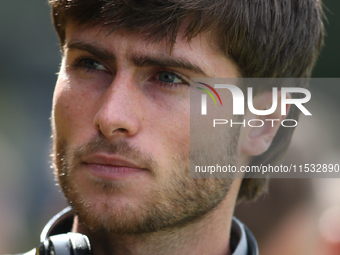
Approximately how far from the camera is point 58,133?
2885 mm

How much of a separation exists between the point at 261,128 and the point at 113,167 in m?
1.24

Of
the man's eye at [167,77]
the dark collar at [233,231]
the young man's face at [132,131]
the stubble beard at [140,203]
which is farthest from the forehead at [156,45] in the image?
the dark collar at [233,231]

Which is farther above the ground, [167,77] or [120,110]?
[167,77]

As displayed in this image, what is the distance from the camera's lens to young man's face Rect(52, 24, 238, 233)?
2.51 m

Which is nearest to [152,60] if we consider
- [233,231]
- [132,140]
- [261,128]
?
[132,140]

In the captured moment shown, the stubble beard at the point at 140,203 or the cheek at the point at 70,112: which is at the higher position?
the cheek at the point at 70,112

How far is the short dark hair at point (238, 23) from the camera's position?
2.52 m

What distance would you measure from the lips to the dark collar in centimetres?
58

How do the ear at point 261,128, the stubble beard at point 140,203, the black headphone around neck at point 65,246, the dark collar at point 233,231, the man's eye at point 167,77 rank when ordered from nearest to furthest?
the black headphone around neck at point 65,246, the stubble beard at point 140,203, the man's eye at point 167,77, the dark collar at point 233,231, the ear at point 261,128

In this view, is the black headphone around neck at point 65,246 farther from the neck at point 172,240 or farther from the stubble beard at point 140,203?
the neck at point 172,240

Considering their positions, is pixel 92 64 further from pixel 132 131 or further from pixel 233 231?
pixel 233 231

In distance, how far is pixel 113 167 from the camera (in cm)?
253

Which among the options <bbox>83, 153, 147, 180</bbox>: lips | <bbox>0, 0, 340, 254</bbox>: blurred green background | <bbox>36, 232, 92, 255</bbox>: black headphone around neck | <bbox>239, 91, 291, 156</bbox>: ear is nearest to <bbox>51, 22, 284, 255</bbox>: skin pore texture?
<bbox>83, 153, 147, 180</bbox>: lips

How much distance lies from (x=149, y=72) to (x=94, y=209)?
0.87 meters
